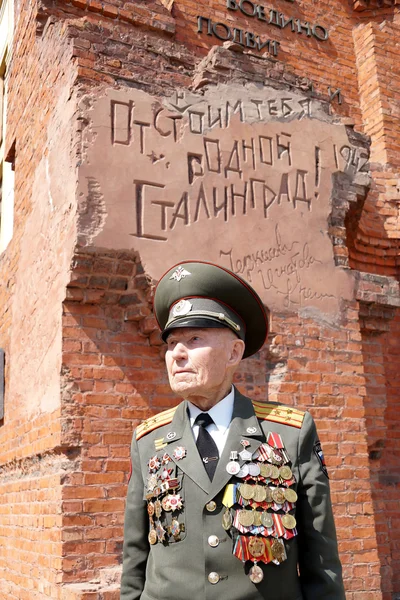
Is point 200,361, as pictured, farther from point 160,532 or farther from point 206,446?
point 160,532

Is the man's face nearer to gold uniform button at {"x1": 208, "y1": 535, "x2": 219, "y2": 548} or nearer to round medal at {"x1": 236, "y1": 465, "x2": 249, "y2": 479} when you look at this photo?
round medal at {"x1": 236, "y1": 465, "x2": 249, "y2": 479}

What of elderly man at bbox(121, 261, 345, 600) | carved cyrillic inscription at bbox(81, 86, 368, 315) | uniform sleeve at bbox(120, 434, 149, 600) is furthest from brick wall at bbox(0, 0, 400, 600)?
elderly man at bbox(121, 261, 345, 600)

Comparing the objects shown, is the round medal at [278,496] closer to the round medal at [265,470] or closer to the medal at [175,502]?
the round medal at [265,470]

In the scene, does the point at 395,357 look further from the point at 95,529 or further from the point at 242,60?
the point at 95,529

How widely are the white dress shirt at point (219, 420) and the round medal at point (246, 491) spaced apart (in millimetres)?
170

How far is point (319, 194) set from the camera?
512 centimetres

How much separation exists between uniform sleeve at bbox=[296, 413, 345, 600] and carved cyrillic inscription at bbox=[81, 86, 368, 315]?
2.27 m

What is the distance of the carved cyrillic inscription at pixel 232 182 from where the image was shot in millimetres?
4395

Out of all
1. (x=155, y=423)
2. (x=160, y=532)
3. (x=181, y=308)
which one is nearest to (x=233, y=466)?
(x=160, y=532)

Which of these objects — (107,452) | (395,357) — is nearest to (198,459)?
(107,452)

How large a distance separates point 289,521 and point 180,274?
981mm

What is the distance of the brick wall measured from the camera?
3.97 metres

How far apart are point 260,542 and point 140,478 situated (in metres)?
0.54

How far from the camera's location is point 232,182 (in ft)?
15.8
